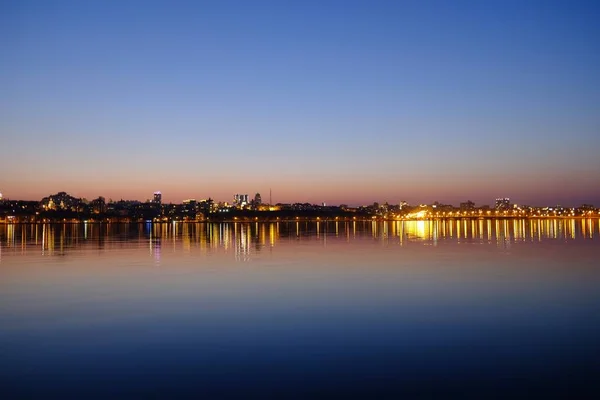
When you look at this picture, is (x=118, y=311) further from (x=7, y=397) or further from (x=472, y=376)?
(x=472, y=376)

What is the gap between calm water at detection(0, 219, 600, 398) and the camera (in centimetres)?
992

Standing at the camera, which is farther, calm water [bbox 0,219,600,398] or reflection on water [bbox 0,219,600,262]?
reflection on water [bbox 0,219,600,262]

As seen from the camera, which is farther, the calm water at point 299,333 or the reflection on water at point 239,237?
the reflection on water at point 239,237

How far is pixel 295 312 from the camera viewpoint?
54.9 ft

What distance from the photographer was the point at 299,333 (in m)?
13.9

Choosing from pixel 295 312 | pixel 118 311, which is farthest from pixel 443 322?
pixel 118 311

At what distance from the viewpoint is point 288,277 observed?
82.5 feet

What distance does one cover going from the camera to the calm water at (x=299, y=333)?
9.92m

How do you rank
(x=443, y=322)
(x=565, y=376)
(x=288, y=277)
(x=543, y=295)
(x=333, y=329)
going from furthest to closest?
(x=288, y=277), (x=543, y=295), (x=443, y=322), (x=333, y=329), (x=565, y=376)

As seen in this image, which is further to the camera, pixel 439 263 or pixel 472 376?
pixel 439 263

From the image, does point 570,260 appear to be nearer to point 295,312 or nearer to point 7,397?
point 295,312

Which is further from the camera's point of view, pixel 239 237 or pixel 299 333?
pixel 239 237

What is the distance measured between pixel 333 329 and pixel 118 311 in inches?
265

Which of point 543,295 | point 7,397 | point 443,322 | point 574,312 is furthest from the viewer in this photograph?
point 543,295
